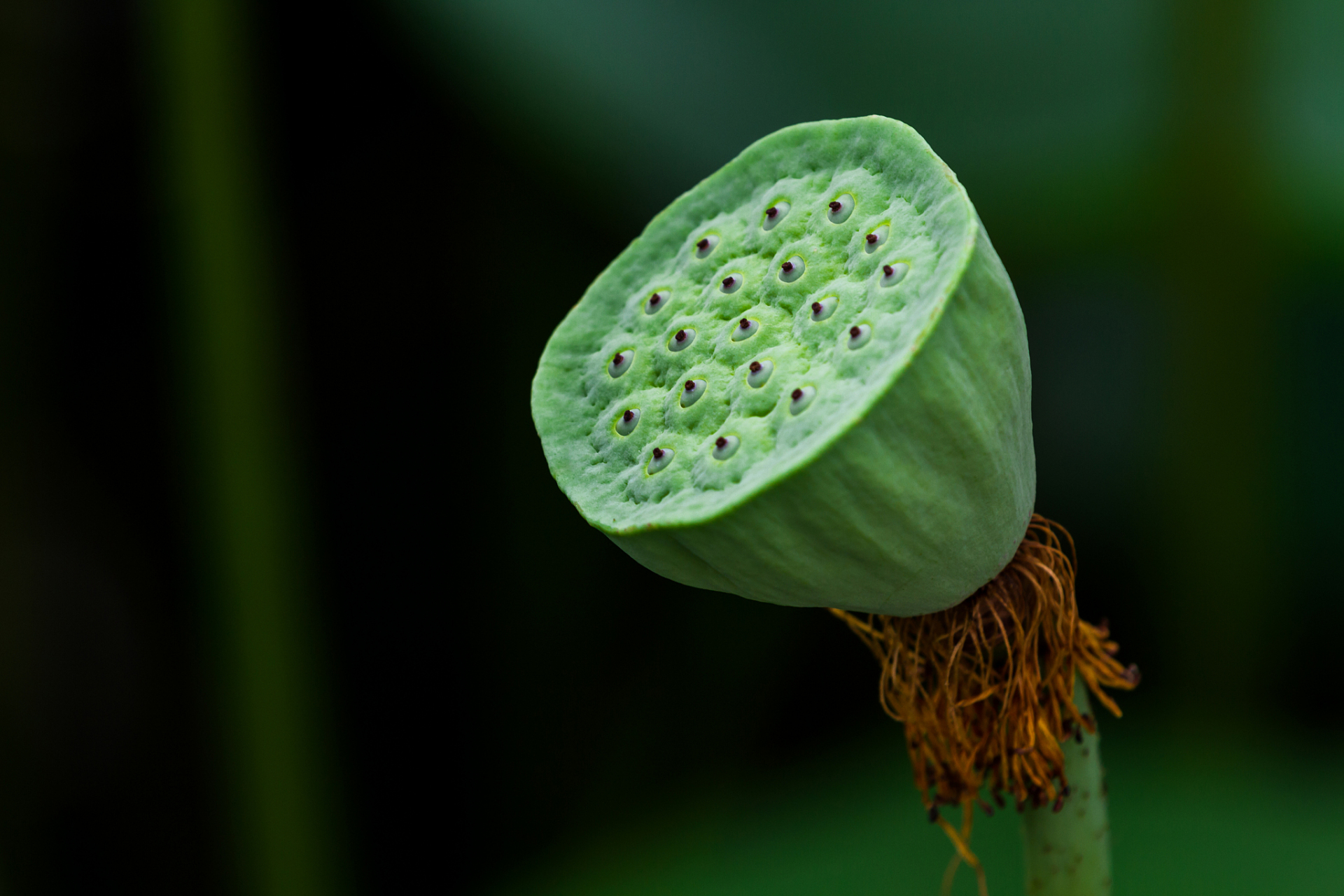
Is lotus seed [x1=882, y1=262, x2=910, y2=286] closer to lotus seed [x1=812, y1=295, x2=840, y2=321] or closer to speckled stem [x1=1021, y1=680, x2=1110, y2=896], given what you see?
lotus seed [x1=812, y1=295, x2=840, y2=321]

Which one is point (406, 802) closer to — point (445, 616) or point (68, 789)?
point (445, 616)

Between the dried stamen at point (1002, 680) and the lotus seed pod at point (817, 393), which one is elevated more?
the lotus seed pod at point (817, 393)

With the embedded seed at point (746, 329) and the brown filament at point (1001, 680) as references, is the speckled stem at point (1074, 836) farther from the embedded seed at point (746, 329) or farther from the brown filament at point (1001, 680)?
the embedded seed at point (746, 329)

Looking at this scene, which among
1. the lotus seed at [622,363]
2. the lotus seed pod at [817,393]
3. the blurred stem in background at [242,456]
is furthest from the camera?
the blurred stem in background at [242,456]

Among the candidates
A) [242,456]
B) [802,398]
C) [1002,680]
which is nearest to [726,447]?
[802,398]

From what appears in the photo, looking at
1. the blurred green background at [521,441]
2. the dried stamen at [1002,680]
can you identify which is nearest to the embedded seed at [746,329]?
the dried stamen at [1002,680]

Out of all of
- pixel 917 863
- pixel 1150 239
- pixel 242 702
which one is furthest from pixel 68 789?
pixel 1150 239

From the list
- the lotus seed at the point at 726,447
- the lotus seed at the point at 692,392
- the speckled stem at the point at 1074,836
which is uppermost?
the lotus seed at the point at 692,392

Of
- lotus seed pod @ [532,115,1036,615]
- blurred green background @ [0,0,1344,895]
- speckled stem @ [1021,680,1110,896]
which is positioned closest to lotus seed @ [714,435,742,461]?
lotus seed pod @ [532,115,1036,615]
